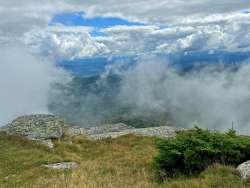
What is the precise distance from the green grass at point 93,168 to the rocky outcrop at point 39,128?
1.42 metres

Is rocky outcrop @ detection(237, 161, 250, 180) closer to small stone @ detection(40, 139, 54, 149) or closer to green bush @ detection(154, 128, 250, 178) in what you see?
green bush @ detection(154, 128, 250, 178)

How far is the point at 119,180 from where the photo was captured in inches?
777

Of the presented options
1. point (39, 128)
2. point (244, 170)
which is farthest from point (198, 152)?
point (39, 128)

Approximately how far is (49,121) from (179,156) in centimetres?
2657

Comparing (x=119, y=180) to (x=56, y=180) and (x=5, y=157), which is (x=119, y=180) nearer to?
(x=56, y=180)

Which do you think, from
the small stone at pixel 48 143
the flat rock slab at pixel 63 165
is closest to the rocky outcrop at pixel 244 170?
the flat rock slab at pixel 63 165

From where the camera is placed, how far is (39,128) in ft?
137

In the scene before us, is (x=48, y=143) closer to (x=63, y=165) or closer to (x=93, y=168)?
(x=63, y=165)

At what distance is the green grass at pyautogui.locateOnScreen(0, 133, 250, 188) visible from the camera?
57.0 ft

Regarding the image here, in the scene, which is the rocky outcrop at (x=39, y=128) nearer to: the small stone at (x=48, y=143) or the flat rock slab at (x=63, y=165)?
the small stone at (x=48, y=143)

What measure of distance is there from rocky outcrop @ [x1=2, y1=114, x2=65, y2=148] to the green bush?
59.8ft

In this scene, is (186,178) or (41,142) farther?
(41,142)

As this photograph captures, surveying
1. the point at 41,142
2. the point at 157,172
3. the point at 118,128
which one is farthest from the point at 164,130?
the point at 157,172

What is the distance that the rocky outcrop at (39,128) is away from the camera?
3886cm
